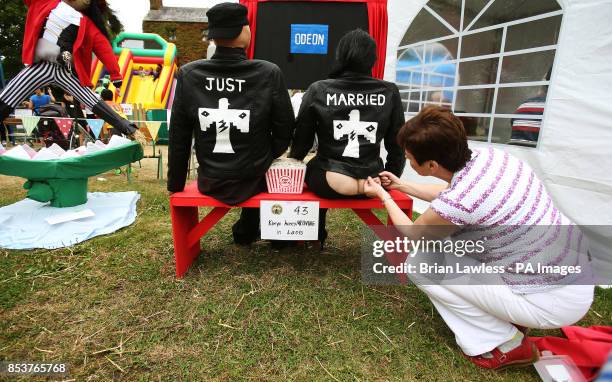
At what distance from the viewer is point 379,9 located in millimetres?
3348

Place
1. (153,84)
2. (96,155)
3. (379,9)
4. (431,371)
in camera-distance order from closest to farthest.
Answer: (431,371)
(96,155)
(379,9)
(153,84)

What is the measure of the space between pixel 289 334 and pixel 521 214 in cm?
129

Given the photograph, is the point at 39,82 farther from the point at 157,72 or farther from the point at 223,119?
the point at 157,72

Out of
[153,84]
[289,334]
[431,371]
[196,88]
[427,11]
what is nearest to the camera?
[431,371]

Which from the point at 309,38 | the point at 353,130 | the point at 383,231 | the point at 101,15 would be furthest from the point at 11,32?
the point at 383,231

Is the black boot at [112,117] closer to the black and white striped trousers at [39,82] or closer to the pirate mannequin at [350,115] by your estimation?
the black and white striped trousers at [39,82]

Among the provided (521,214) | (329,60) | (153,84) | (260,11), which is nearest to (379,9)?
(329,60)

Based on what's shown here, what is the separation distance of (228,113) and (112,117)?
2.30m

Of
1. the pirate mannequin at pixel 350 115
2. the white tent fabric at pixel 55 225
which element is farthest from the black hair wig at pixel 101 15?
the pirate mannequin at pixel 350 115

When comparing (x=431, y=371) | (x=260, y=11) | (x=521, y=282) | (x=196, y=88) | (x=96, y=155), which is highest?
(x=260, y=11)

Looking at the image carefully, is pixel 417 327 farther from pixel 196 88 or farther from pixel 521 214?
pixel 196 88

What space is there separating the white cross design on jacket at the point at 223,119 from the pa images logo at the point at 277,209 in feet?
1.71

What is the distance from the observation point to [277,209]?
2.10 m

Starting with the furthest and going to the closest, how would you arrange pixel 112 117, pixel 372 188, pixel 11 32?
pixel 11 32 → pixel 112 117 → pixel 372 188
